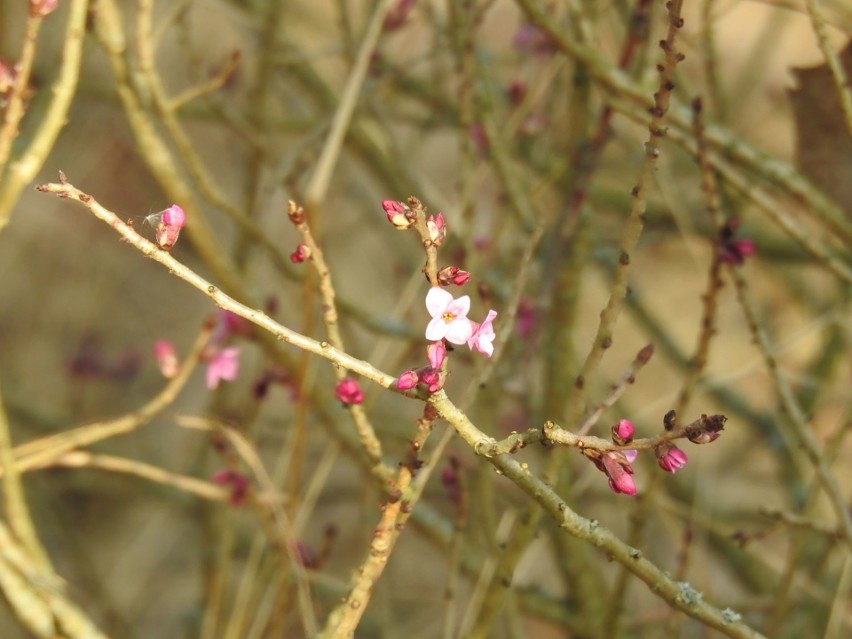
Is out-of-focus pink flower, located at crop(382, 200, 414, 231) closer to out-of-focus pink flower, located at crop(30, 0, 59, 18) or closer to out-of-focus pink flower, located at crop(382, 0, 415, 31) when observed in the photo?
out-of-focus pink flower, located at crop(30, 0, 59, 18)

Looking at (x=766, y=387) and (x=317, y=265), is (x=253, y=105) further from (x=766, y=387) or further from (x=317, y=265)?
(x=766, y=387)

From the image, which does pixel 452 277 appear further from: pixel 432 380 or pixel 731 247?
pixel 731 247

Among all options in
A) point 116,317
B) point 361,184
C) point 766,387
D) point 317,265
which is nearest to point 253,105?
point 361,184

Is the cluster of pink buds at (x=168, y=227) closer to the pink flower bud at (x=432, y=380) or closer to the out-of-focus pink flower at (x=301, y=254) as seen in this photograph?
the out-of-focus pink flower at (x=301, y=254)

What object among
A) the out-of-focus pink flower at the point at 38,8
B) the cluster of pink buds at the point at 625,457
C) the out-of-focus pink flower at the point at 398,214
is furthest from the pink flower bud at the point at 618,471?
the out-of-focus pink flower at the point at 38,8

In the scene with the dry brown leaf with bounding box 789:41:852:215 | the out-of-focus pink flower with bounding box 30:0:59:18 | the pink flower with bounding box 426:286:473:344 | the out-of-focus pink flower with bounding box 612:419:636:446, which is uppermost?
the dry brown leaf with bounding box 789:41:852:215

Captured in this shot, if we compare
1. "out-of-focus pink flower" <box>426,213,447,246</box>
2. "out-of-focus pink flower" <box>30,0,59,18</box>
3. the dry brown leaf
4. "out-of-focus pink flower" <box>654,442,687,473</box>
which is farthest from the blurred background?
"out-of-focus pink flower" <box>654,442,687,473</box>
